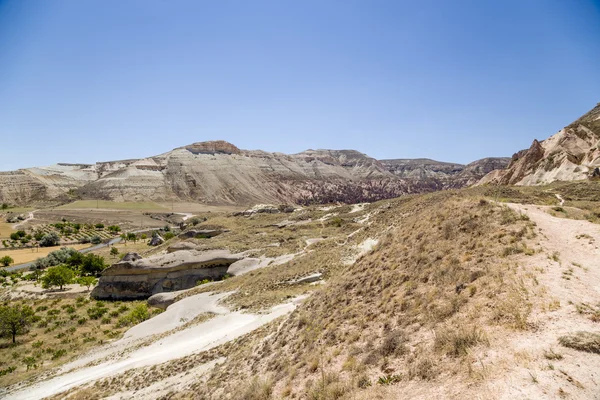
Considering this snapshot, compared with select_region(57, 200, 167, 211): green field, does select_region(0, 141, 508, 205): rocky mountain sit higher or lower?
higher

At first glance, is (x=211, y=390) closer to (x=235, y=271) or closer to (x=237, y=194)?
(x=235, y=271)

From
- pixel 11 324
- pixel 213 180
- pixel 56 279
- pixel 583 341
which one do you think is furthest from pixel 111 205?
pixel 583 341

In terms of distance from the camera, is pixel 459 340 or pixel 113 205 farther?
pixel 113 205

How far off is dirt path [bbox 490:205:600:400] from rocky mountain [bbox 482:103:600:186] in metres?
31.5

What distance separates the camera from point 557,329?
536 cm

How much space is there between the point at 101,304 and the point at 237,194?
371 feet

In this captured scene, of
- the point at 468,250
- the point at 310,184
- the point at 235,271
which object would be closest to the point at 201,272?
the point at 235,271

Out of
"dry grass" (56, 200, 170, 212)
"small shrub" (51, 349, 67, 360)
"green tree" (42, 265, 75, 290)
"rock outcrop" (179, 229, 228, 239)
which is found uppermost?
"dry grass" (56, 200, 170, 212)

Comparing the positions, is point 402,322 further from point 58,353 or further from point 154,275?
point 154,275

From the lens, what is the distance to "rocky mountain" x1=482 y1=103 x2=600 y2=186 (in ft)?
114

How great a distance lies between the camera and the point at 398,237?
12.9 meters

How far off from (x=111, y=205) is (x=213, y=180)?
135ft

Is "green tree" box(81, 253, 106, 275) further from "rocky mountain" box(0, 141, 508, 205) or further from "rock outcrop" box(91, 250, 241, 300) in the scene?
"rocky mountain" box(0, 141, 508, 205)

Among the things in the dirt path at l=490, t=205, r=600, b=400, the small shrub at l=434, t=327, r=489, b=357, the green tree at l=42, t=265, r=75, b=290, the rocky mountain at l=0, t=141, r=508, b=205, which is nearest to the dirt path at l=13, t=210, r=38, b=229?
the rocky mountain at l=0, t=141, r=508, b=205
